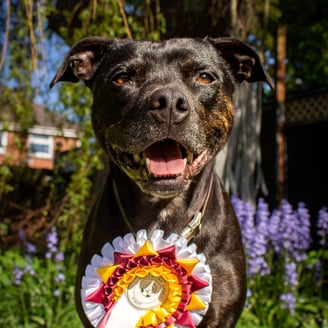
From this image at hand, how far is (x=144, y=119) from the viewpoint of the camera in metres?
2.63

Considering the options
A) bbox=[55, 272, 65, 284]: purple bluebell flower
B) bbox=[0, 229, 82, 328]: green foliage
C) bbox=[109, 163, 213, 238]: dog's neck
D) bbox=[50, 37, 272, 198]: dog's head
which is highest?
bbox=[50, 37, 272, 198]: dog's head

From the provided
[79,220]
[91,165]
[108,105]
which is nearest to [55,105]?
[91,165]

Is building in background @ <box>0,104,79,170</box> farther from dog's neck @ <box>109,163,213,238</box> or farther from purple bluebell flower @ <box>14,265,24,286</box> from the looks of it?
dog's neck @ <box>109,163,213,238</box>

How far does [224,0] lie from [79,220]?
289 cm

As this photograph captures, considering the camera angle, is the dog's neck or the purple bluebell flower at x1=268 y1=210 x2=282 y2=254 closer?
the dog's neck

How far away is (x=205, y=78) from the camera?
2941 millimetres

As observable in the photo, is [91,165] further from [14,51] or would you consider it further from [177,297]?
[177,297]

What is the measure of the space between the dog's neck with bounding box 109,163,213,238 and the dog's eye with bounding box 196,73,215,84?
45 centimetres

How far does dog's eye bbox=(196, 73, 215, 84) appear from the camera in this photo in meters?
2.92

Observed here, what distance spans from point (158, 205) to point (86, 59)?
3.37 ft

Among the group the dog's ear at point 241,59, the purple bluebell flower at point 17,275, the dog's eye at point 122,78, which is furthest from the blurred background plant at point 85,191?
the dog's eye at point 122,78

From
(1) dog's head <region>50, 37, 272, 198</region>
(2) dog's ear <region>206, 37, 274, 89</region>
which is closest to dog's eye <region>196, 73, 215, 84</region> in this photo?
(1) dog's head <region>50, 37, 272, 198</region>

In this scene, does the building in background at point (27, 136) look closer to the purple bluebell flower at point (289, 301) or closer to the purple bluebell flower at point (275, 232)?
the purple bluebell flower at point (275, 232)

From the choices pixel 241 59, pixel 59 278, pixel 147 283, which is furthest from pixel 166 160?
pixel 59 278
